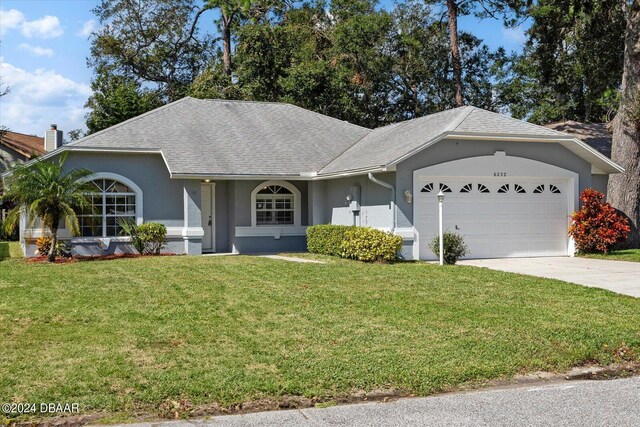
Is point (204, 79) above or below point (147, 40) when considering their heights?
below

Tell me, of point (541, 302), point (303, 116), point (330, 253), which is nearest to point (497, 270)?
point (541, 302)

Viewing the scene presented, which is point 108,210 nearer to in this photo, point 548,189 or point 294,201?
point 294,201

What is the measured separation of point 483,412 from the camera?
18.5ft

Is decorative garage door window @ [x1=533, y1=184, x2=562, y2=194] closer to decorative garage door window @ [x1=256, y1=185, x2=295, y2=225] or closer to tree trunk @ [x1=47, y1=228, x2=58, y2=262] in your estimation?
decorative garage door window @ [x1=256, y1=185, x2=295, y2=225]

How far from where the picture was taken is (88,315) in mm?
9086

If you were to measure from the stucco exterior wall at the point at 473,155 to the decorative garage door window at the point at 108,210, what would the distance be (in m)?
8.05

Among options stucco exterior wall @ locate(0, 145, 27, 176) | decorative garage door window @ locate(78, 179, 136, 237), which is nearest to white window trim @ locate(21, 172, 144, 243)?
decorative garage door window @ locate(78, 179, 136, 237)

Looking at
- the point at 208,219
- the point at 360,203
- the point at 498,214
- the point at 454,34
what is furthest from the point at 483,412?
the point at 454,34

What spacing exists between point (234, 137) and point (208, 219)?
2.99m

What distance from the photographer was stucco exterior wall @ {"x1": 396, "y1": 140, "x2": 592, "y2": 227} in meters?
16.8

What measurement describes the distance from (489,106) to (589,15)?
14.1 metres

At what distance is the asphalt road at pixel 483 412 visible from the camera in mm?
5395

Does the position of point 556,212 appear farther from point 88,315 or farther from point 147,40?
point 147,40

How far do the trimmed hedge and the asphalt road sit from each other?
9960mm
